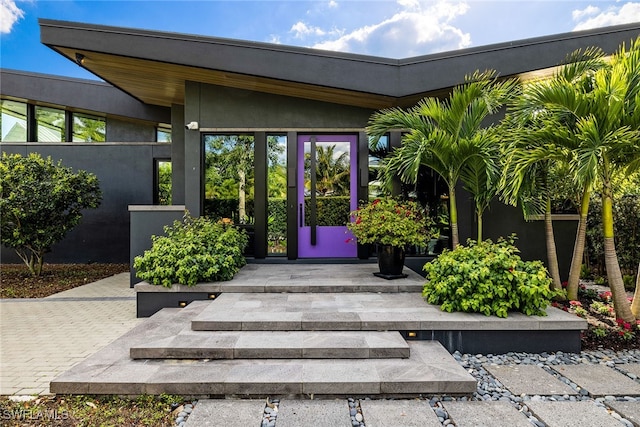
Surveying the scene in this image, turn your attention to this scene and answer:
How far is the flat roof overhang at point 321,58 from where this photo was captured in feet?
16.4

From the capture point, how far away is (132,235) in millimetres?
5684

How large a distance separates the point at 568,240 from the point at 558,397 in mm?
4230

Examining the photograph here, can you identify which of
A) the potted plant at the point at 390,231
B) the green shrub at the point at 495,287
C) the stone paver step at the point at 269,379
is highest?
the potted plant at the point at 390,231

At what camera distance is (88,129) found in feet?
31.3

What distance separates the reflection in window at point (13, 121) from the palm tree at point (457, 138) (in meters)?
10.1

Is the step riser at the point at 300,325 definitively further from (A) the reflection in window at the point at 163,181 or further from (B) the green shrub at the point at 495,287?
(A) the reflection in window at the point at 163,181

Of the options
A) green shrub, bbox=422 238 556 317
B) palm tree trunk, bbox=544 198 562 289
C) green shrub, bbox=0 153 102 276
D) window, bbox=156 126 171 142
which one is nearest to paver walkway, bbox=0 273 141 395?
green shrub, bbox=0 153 102 276

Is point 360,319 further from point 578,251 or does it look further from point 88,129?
point 88,129

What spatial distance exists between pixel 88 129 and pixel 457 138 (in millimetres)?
9792

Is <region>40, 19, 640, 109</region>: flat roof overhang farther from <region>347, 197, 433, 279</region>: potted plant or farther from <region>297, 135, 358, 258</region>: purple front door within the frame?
<region>347, 197, 433, 279</region>: potted plant

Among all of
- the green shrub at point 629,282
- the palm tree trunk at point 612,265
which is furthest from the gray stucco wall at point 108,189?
the green shrub at point 629,282

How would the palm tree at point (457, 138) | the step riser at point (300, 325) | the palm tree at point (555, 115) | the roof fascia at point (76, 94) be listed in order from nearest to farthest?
the step riser at point (300, 325) → the palm tree at point (555, 115) → the palm tree at point (457, 138) → the roof fascia at point (76, 94)

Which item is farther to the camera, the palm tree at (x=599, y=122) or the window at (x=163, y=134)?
the window at (x=163, y=134)

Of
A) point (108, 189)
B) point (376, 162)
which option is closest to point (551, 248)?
point (376, 162)
